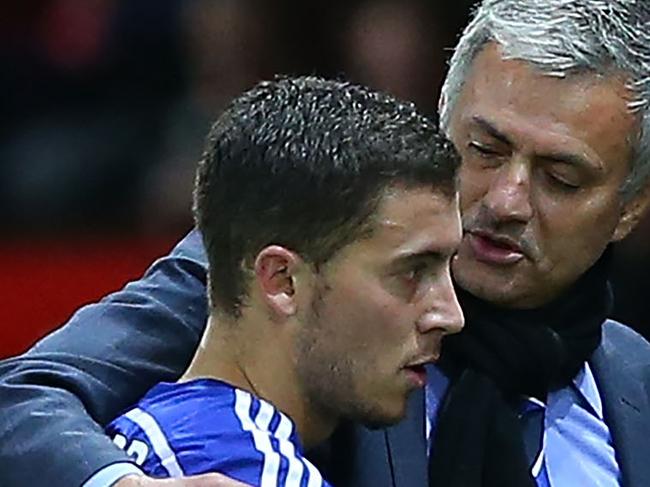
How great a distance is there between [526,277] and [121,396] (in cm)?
46

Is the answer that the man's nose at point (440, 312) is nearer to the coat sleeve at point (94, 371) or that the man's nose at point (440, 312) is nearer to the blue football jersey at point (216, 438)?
the blue football jersey at point (216, 438)

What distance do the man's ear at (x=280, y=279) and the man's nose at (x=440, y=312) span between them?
11cm

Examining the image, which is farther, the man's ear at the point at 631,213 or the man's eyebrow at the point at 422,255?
the man's ear at the point at 631,213

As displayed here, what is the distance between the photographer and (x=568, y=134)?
201cm

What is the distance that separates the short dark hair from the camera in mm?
1654

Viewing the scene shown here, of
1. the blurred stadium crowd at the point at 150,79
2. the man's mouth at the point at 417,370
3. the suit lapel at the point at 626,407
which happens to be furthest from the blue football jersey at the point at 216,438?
the blurred stadium crowd at the point at 150,79

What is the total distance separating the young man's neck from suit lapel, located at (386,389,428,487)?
28cm

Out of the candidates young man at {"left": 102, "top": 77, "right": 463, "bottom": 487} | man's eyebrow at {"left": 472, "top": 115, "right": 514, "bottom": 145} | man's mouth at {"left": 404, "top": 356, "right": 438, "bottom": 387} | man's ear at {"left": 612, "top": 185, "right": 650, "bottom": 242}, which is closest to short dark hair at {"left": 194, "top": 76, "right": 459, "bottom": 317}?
young man at {"left": 102, "top": 77, "right": 463, "bottom": 487}

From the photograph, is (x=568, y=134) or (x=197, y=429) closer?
(x=197, y=429)

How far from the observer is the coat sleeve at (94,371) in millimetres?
1697

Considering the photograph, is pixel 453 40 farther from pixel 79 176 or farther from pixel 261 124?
pixel 261 124

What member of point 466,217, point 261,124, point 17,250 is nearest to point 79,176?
point 17,250

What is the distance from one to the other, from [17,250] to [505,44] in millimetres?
2076

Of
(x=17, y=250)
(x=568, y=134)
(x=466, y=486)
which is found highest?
(x=568, y=134)
